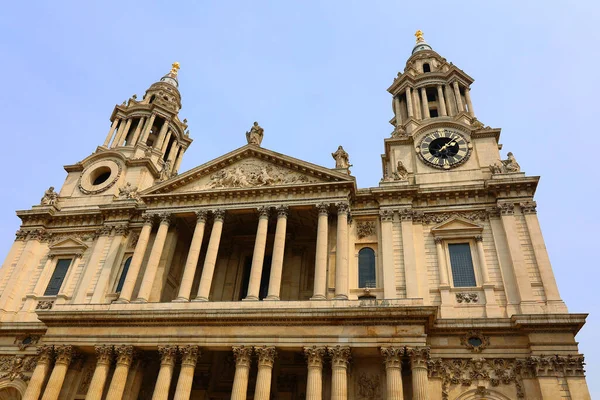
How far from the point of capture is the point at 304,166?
27594mm

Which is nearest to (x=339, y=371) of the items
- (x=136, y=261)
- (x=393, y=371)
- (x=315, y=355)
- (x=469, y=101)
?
(x=315, y=355)

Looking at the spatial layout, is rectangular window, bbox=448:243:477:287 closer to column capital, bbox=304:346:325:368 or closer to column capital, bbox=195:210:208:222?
column capital, bbox=304:346:325:368

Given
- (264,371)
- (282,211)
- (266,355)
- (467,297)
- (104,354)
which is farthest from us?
(282,211)

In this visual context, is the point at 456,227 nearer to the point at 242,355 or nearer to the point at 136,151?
the point at 242,355

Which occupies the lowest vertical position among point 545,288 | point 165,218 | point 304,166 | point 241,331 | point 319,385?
point 319,385

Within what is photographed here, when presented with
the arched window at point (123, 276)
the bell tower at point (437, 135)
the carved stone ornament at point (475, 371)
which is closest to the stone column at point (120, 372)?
the arched window at point (123, 276)

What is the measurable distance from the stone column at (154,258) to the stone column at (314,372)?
9457 mm

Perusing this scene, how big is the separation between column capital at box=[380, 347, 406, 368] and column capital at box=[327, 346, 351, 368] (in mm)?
1551

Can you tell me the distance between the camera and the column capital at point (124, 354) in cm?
2211

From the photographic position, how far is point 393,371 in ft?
63.6

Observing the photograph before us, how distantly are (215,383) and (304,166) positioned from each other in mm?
13029

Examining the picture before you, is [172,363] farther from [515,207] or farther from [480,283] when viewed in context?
[515,207]

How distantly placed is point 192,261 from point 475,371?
15.1 meters

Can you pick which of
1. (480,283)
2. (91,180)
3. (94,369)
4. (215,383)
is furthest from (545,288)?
(91,180)
